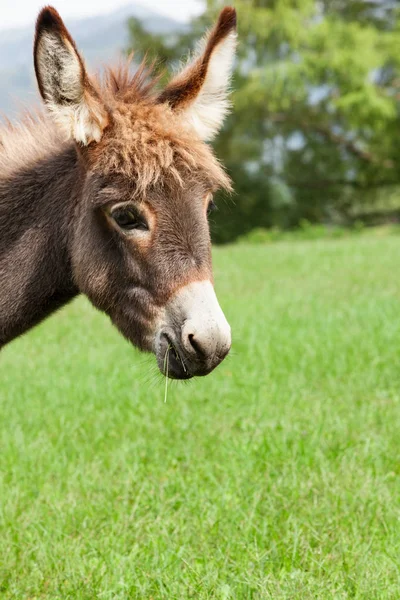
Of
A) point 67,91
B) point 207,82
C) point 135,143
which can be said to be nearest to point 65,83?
point 67,91

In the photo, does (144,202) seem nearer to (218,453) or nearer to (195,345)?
(195,345)

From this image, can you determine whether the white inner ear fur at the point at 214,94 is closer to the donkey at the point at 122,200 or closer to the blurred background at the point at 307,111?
the donkey at the point at 122,200

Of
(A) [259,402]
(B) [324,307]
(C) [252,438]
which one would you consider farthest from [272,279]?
(C) [252,438]

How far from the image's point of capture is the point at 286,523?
371cm

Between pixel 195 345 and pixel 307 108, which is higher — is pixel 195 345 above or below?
above

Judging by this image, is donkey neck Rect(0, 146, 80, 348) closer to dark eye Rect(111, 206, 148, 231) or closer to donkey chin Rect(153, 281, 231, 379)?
dark eye Rect(111, 206, 148, 231)

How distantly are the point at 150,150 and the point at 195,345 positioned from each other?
877 mm

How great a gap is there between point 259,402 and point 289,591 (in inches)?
99.8

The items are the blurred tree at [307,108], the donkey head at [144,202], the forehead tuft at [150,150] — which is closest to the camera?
the donkey head at [144,202]

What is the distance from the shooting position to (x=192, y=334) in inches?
104

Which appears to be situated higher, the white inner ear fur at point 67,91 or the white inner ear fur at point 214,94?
the white inner ear fur at point 67,91

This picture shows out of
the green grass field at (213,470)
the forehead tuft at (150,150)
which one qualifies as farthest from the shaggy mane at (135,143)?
the green grass field at (213,470)

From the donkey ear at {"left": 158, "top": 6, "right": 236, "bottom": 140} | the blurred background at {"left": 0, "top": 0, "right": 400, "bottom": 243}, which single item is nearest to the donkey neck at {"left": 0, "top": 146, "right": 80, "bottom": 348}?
the donkey ear at {"left": 158, "top": 6, "right": 236, "bottom": 140}

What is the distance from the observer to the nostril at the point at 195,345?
8.64 feet
